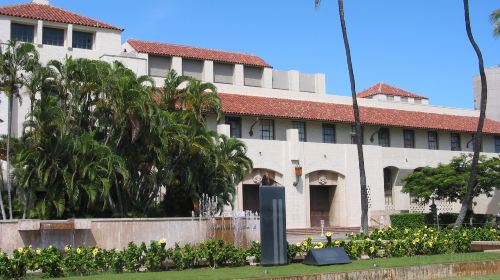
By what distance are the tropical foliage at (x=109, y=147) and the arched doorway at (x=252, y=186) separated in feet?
25.5

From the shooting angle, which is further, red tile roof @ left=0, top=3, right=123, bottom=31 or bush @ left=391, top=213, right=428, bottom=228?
bush @ left=391, top=213, right=428, bottom=228

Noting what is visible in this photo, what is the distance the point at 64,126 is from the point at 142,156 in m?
3.98

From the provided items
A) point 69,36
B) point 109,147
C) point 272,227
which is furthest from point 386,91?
point 272,227

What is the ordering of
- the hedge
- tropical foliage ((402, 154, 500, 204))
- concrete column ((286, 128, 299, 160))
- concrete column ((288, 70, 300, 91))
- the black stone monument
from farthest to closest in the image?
concrete column ((288, 70, 300, 91)) < the hedge < concrete column ((286, 128, 299, 160)) < tropical foliage ((402, 154, 500, 204)) < the black stone monument

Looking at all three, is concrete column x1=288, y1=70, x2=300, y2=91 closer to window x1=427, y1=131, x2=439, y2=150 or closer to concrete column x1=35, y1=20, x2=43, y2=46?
window x1=427, y1=131, x2=439, y2=150

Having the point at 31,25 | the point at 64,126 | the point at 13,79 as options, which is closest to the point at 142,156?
the point at 64,126

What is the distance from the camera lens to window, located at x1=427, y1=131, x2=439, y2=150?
4831 cm

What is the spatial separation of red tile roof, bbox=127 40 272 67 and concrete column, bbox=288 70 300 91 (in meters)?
2.22

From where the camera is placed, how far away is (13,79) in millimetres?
25703

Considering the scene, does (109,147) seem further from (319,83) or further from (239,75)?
(319,83)

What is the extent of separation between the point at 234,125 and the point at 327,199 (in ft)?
28.4

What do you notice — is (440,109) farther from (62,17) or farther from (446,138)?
(62,17)

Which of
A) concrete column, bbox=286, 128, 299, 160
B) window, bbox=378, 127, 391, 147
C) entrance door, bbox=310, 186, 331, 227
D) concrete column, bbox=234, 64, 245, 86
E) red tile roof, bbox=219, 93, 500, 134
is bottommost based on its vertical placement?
entrance door, bbox=310, 186, 331, 227

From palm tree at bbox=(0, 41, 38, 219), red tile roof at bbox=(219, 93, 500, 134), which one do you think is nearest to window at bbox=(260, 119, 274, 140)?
red tile roof at bbox=(219, 93, 500, 134)
